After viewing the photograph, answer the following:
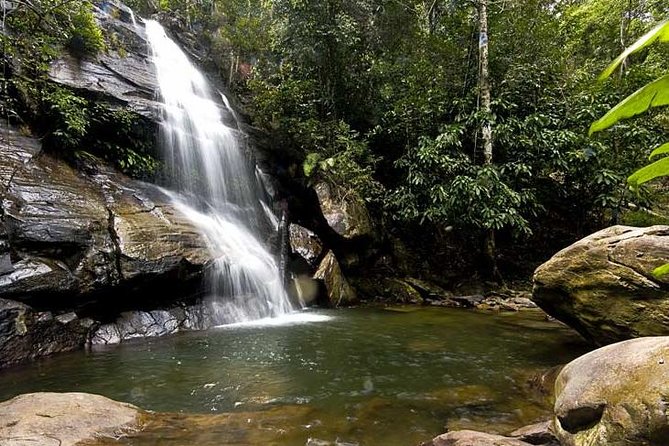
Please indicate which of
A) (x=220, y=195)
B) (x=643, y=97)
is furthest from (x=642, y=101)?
(x=220, y=195)

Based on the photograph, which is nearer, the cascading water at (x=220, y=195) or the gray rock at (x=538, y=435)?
the gray rock at (x=538, y=435)

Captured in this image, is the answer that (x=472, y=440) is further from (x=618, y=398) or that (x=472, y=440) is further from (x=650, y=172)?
(x=650, y=172)

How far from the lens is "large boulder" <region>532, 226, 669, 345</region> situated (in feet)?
14.8

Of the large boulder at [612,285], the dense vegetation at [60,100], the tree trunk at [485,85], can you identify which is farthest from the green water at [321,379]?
the tree trunk at [485,85]

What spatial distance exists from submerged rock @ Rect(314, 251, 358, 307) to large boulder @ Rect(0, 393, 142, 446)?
6735 millimetres

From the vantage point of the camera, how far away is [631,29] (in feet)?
48.1

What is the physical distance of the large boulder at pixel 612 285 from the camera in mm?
4504

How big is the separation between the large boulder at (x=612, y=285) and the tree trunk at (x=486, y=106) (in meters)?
5.69

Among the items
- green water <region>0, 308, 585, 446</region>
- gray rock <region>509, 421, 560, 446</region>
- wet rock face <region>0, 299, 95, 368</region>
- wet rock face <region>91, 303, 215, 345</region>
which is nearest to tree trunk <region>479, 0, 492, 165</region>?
green water <region>0, 308, 585, 446</region>

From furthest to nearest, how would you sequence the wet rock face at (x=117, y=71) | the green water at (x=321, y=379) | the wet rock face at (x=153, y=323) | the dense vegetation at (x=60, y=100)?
the wet rock face at (x=117, y=71), the dense vegetation at (x=60, y=100), the wet rock face at (x=153, y=323), the green water at (x=321, y=379)

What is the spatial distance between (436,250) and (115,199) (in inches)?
336

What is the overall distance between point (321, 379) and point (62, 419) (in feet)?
8.37

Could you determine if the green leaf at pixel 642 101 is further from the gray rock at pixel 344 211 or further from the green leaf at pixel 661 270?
the gray rock at pixel 344 211

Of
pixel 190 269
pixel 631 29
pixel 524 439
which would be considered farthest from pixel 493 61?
pixel 524 439
